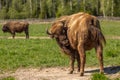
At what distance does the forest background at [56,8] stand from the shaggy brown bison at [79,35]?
7068cm

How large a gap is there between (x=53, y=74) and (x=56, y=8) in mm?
81075

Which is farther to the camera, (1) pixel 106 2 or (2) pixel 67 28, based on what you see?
(1) pixel 106 2

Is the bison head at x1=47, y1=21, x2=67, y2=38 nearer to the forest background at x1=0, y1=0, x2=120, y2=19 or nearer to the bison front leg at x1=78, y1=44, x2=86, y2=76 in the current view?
the bison front leg at x1=78, y1=44, x2=86, y2=76

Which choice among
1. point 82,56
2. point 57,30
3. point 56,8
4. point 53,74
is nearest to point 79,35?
point 82,56

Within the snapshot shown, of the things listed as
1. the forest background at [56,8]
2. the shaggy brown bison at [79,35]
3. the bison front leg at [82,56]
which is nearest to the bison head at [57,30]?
the shaggy brown bison at [79,35]

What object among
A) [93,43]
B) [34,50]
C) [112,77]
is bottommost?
[34,50]

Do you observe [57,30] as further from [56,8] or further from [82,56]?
[56,8]

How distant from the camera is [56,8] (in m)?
93.0

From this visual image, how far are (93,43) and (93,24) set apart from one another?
1.84 feet

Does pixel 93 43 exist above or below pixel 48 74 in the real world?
above

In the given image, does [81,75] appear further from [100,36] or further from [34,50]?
[34,50]

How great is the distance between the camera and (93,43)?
37.9ft

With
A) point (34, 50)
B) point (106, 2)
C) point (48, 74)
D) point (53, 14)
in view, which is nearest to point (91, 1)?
point (106, 2)

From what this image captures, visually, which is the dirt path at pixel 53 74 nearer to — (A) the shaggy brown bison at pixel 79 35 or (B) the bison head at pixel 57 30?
(A) the shaggy brown bison at pixel 79 35
